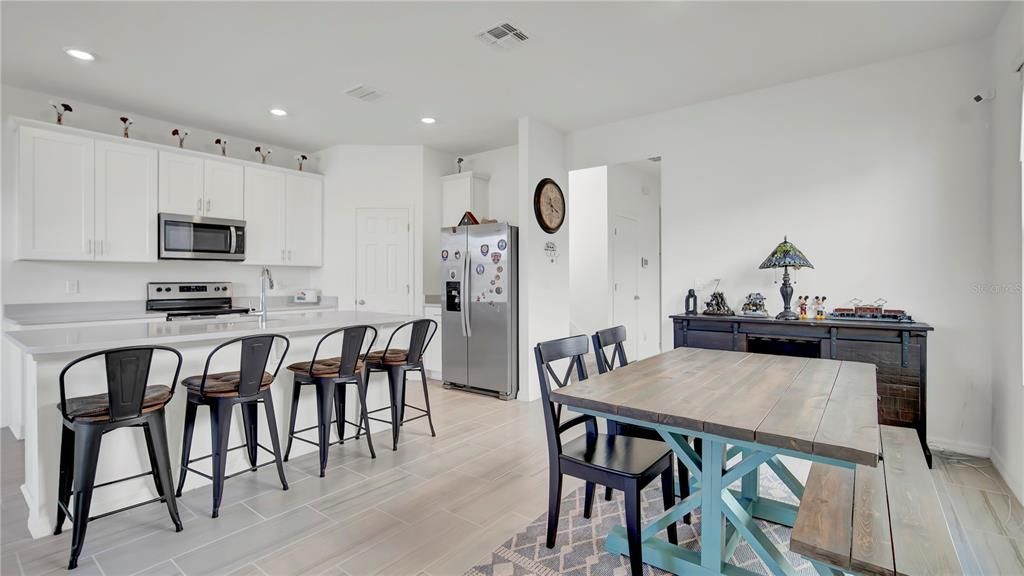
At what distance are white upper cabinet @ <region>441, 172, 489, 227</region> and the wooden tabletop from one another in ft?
11.9

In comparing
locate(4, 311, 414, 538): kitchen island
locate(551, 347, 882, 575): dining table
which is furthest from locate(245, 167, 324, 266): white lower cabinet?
locate(551, 347, 882, 575): dining table

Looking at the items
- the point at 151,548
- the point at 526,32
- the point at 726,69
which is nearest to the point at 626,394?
the point at 151,548

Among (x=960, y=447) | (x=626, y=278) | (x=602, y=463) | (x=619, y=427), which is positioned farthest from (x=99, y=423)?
(x=626, y=278)

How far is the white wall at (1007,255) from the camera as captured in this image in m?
2.60

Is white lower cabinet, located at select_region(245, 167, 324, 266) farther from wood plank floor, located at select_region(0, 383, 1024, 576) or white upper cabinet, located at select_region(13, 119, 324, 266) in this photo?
wood plank floor, located at select_region(0, 383, 1024, 576)

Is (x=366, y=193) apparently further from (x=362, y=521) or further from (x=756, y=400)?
(x=756, y=400)

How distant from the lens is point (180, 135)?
15.6 feet

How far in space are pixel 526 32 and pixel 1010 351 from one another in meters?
3.47

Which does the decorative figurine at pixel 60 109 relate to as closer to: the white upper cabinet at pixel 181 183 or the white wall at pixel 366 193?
the white upper cabinet at pixel 181 183

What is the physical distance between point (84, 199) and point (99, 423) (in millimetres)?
3073

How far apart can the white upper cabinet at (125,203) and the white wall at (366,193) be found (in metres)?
1.77

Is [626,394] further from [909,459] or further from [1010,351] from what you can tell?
[1010,351]

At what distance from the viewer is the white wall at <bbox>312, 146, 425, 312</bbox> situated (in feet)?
18.4

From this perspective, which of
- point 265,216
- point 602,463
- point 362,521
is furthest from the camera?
point 265,216
